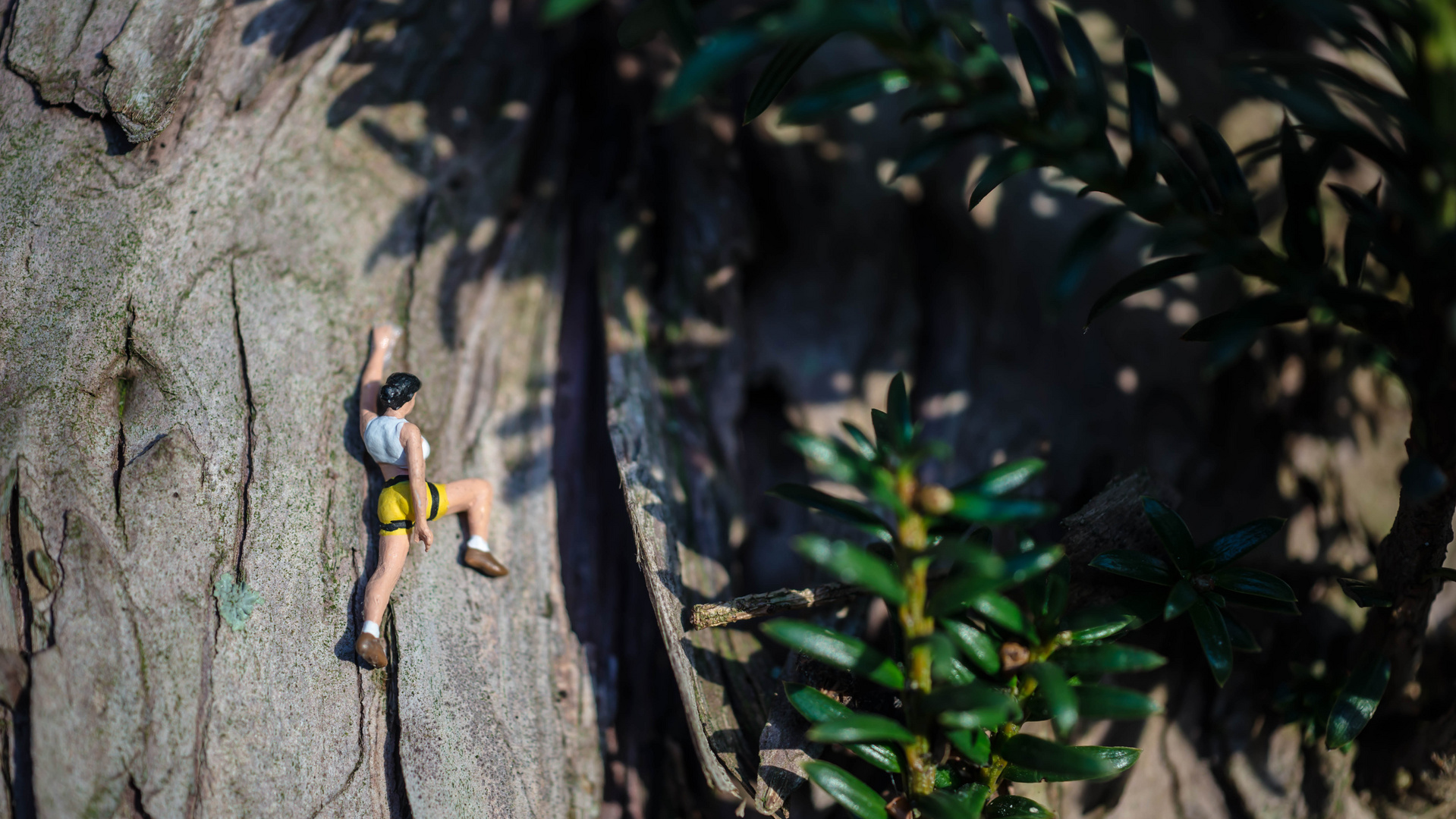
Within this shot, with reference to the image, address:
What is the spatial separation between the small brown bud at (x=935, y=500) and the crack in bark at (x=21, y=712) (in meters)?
2.43

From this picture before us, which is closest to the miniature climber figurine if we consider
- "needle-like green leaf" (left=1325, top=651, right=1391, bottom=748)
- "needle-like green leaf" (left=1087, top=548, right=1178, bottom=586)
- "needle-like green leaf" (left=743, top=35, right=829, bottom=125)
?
"needle-like green leaf" (left=743, top=35, right=829, bottom=125)

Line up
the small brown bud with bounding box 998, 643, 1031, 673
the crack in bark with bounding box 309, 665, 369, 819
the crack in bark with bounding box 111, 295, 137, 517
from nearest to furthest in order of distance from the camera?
1. the small brown bud with bounding box 998, 643, 1031, 673
2. the crack in bark with bounding box 309, 665, 369, 819
3. the crack in bark with bounding box 111, 295, 137, 517

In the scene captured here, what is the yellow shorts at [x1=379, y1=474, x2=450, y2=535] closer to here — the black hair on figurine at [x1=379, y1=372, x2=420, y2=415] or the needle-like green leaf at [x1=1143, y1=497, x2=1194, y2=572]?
the black hair on figurine at [x1=379, y1=372, x2=420, y2=415]

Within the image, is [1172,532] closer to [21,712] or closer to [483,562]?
[483,562]

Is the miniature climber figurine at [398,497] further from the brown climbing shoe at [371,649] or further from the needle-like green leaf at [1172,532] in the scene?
the needle-like green leaf at [1172,532]

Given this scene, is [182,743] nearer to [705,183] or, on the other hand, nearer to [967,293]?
[705,183]

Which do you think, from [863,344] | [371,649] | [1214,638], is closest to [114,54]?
[371,649]

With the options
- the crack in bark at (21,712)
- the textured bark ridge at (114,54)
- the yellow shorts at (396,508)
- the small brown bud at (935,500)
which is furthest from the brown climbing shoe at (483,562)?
the textured bark ridge at (114,54)

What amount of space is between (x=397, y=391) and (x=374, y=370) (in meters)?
0.21

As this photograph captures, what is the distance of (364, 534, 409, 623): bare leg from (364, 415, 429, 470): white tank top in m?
0.23

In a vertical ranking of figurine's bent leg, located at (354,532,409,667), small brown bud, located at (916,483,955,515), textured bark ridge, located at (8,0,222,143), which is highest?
textured bark ridge, located at (8,0,222,143)

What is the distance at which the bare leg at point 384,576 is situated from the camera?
7.38ft

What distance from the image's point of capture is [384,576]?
2.27 m

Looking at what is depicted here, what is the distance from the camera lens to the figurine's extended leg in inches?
97.8
